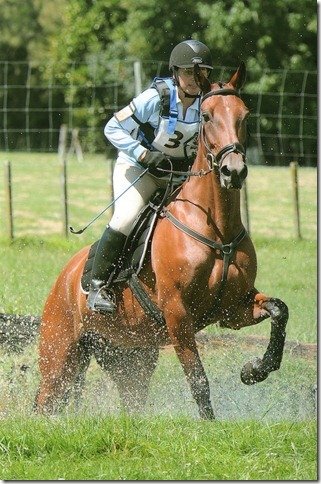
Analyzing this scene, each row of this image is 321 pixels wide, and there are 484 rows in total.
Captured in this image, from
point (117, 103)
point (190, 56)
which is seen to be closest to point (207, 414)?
point (190, 56)

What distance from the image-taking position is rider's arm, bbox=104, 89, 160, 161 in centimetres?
682

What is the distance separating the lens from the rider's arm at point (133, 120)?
682cm

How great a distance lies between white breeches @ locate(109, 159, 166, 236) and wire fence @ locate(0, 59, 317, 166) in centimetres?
702

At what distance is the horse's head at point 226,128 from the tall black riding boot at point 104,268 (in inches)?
35.9

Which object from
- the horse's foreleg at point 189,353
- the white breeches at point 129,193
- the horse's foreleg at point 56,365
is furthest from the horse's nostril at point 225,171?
the horse's foreleg at point 56,365

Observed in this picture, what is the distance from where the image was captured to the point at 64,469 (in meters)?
5.61

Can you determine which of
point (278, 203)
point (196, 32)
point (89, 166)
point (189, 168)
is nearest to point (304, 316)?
point (189, 168)

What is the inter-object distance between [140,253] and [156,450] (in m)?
1.60

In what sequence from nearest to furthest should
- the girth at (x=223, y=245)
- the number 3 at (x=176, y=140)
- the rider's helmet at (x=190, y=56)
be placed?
the girth at (x=223, y=245), the rider's helmet at (x=190, y=56), the number 3 at (x=176, y=140)

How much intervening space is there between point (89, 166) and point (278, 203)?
9298 millimetres

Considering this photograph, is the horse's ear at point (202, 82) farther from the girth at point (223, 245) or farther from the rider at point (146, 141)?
the girth at point (223, 245)

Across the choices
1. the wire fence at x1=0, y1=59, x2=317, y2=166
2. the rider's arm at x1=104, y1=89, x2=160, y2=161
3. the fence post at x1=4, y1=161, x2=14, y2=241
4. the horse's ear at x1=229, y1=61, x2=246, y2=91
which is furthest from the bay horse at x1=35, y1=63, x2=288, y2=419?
the fence post at x1=4, y1=161, x2=14, y2=241

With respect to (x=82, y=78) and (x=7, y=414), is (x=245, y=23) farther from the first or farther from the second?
(x=7, y=414)

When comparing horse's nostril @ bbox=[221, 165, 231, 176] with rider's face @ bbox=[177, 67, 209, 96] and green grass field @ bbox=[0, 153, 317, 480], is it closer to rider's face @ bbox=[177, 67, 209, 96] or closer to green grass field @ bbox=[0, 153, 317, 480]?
rider's face @ bbox=[177, 67, 209, 96]
